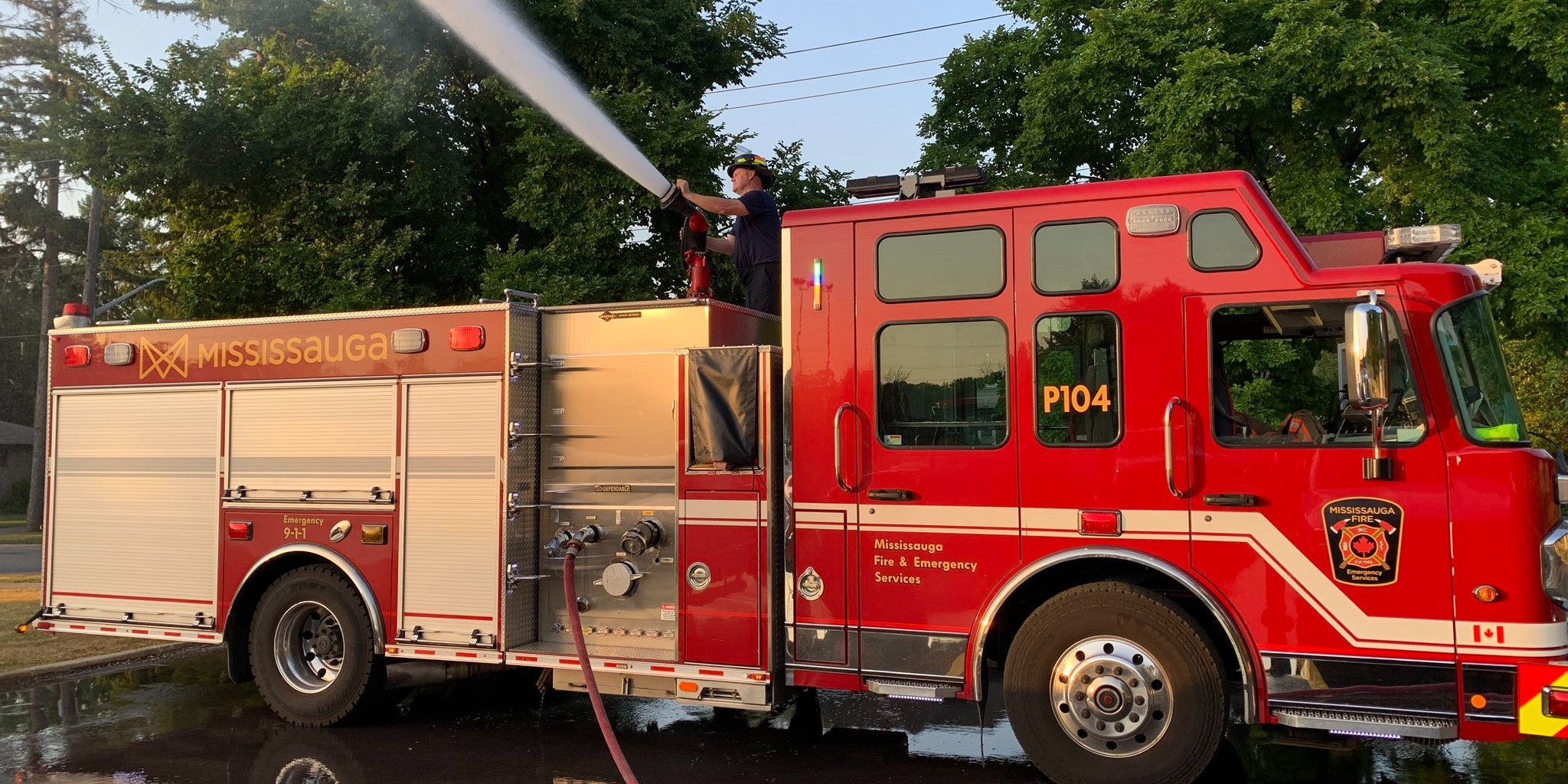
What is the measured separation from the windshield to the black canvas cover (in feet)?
11.5

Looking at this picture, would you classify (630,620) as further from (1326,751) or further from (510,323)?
(1326,751)

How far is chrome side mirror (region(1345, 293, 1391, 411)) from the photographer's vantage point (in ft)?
15.6

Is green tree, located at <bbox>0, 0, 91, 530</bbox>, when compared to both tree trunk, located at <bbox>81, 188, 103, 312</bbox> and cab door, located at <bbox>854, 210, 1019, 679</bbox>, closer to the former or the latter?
tree trunk, located at <bbox>81, 188, 103, 312</bbox>

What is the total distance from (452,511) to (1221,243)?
495 centimetres

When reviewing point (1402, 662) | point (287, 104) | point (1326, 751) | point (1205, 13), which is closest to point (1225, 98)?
point (1205, 13)

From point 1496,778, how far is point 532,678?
6.80m

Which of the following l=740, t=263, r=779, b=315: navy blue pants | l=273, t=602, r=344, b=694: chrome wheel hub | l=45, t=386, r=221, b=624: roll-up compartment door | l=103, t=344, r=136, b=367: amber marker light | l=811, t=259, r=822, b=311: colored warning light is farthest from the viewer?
l=103, t=344, r=136, b=367: amber marker light

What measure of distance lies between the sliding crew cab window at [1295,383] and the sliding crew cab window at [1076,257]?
61 cm

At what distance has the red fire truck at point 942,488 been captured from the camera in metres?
5.10

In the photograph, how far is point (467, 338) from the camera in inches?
283

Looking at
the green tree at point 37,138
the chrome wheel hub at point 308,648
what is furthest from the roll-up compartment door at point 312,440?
the green tree at point 37,138

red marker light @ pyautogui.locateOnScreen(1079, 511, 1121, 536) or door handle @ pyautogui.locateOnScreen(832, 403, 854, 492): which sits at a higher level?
door handle @ pyautogui.locateOnScreen(832, 403, 854, 492)

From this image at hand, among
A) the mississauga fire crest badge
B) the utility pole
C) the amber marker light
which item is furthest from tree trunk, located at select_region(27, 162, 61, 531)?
the mississauga fire crest badge

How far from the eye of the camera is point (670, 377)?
6711mm
